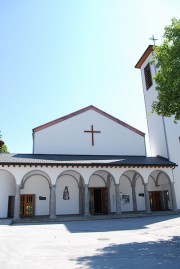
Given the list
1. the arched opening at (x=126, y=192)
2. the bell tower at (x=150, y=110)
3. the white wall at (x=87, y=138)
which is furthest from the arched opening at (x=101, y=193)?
the bell tower at (x=150, y=110)

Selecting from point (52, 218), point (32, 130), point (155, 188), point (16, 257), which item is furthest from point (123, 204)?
point (16, 257)

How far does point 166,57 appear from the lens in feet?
39.6

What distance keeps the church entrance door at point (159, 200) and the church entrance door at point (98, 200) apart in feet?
15.5

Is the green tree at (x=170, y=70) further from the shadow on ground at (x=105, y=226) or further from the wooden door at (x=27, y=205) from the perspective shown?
the wooden door at (x=27, y=205)

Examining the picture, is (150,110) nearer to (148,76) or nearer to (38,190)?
(148,76)

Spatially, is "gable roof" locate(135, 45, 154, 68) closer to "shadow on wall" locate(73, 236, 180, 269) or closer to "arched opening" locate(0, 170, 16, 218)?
"arched opening" locate(0, 170, 16, 218)

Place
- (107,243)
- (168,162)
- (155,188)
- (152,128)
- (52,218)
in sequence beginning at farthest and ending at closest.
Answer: (152,128)
(155,188)
(168,162)
(52,218)
(107,243)

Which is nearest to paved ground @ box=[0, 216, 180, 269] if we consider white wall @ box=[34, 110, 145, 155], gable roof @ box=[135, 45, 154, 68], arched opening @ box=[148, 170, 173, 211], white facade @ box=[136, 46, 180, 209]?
arched opening @ box=[148, 170, 173, 211]

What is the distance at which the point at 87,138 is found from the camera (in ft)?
80.3

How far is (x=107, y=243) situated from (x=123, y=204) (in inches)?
565

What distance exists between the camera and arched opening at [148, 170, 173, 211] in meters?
23.6

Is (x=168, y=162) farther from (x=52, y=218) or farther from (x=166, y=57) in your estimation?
(x=166, y=57)

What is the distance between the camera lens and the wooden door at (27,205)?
69.3 ft

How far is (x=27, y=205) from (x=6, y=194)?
202 centimetres
